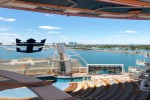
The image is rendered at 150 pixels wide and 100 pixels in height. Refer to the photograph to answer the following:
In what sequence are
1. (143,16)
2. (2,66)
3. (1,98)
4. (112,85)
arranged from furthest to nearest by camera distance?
(2,66)
(112,85)
(143,16)
(1,98)

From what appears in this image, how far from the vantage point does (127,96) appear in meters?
26.2

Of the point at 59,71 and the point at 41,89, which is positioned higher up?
the point at 41,89

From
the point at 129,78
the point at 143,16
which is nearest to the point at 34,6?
the point at 143,16

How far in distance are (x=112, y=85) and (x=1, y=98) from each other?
50.4ft

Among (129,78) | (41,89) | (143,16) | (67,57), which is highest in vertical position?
(143,16)

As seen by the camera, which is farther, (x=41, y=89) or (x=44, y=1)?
(x=44, y=1)

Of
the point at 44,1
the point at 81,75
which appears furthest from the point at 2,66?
the point at 44,1

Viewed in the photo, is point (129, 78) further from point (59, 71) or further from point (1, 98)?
point (1, 98)

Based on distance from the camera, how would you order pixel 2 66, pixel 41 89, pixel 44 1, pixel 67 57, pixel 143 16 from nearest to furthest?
pixel 41 89 → pixel 44 1 → pixel 143 16 → pixel 2 66 → pixel 67 57

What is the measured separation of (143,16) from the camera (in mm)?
25016

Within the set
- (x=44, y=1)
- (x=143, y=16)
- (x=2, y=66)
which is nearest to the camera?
(x=44, y=1)

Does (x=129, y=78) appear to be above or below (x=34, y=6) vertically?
below

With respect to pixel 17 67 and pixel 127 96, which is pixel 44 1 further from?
pixel 17 67

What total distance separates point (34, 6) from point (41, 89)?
1306 cm
